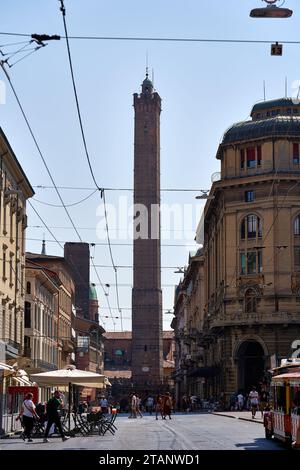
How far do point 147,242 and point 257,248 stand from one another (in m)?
50.5

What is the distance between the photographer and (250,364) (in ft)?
250

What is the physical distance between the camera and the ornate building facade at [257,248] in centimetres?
7294

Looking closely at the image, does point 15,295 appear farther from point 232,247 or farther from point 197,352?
point 197,352

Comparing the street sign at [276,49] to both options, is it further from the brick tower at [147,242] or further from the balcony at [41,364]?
the brick tower at [147,242]

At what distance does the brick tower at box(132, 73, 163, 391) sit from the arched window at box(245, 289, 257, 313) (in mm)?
46893

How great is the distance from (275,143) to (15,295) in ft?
90.2

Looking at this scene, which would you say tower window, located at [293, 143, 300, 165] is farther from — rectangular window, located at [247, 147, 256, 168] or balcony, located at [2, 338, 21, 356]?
balcony, located at [2, 338, 21, 356]

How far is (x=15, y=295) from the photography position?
2205 inches

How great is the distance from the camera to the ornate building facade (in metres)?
72.9

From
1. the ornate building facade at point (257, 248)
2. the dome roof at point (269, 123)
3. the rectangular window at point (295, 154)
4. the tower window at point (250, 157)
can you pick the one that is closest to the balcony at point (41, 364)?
the ornate building facade at point (257, 248)

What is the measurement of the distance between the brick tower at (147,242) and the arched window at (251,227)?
45423 millimetres

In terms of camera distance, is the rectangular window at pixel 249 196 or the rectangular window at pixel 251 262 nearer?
the rectangular window at pixel 251 262

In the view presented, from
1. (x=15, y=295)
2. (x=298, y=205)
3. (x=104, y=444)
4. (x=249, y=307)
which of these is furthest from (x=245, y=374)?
(x=104, y=444)

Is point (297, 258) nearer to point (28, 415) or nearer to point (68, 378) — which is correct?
point (68, 378)
